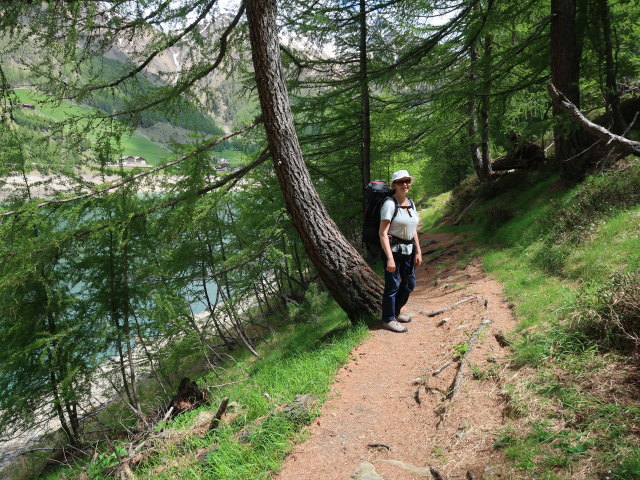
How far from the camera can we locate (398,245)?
16.3ft

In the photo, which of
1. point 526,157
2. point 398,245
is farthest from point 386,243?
point 526,157

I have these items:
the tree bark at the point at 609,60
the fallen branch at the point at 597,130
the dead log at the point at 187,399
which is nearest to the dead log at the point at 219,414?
the dead log at the point at 187,399

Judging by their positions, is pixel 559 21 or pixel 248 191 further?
pixel 248 191

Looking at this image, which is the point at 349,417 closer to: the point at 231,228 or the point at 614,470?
the point at 614,470

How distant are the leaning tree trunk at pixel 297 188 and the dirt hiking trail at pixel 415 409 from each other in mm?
812

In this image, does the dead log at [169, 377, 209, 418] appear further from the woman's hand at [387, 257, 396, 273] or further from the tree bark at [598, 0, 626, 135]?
the tree bark at [598, 0, 626, 135]

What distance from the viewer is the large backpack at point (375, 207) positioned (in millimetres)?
4773

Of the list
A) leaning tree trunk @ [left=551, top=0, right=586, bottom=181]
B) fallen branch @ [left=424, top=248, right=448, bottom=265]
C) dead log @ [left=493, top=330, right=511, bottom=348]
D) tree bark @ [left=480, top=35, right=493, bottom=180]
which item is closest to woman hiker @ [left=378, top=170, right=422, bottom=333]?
dead log @ [left=493, top=330, right=511, bottom=348]

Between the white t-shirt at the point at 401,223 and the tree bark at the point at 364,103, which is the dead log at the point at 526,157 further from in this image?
the white t-shirt at the point at 401,223

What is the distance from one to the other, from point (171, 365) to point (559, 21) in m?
15.1

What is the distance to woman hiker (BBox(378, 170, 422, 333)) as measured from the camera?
473 cm

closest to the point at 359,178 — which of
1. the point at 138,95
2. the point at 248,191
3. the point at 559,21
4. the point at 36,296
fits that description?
the point at 248,191

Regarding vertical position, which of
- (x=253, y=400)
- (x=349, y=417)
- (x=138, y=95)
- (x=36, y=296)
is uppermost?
(x=138, y=95)

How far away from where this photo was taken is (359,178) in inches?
485
